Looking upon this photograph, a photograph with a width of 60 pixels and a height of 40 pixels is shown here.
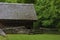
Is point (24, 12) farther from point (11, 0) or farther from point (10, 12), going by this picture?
point (11, 0)

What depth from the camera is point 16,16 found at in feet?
99.3

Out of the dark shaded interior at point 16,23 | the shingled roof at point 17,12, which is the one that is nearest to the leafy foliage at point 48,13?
the shingled roof at point 17,12

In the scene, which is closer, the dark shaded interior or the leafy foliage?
the dark shaded interior

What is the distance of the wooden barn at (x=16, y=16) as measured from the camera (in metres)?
29.3

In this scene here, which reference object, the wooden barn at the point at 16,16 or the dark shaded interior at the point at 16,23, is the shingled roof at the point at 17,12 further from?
the dark shaded interior at the point at 16,23

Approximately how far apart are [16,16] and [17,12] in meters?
1.27

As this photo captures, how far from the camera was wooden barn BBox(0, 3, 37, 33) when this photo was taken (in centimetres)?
2933

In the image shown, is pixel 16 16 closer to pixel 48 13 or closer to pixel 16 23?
pixel 16 23

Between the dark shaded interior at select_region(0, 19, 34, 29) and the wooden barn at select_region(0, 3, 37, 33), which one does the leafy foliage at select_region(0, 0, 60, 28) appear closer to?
the wooden barn at select_region(0, 3, 37, 33)

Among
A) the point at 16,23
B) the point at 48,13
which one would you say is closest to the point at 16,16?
the point at 16,23

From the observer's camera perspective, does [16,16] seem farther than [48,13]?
No

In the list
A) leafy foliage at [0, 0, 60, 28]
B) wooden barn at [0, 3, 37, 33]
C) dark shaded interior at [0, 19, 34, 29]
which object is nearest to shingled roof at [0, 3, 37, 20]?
wooden barn at [0, 3, 37, 33]

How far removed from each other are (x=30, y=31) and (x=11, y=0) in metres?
17.4

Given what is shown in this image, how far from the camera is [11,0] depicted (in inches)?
1650
